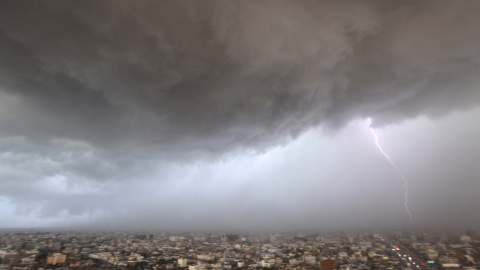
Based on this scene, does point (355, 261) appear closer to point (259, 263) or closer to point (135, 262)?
point (259, 263)

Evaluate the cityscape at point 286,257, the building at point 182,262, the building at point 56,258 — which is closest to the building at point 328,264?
the cityscape at point 286,257

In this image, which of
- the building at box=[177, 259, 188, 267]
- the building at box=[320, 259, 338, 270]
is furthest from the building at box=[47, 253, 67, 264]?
the building at box=[320, 259, 338, 270]

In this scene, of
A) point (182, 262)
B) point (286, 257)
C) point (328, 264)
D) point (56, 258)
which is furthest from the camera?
point (286, 257)

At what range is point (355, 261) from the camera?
45.3 ft

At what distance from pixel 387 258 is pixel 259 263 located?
8401mm

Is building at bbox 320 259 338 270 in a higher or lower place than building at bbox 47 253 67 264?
lower

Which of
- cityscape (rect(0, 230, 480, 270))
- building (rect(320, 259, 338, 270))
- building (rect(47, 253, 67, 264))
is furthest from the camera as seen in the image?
building (rect(47, 253, 67, 264))

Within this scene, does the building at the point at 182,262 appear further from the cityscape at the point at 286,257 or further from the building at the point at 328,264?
the building at the point at 328,264

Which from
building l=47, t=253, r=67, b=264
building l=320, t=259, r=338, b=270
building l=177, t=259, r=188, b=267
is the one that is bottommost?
building l=177, t=259, r=188, b=267

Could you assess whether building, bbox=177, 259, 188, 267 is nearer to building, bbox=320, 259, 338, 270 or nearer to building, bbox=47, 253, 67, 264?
building, bbox=47, 253, 67, 264

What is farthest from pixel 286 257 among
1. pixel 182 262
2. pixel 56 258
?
pixel 56 258

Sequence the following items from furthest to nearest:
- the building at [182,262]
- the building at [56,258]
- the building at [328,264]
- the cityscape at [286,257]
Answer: the building at [182,262], the building at [56,258], the building at [328,264], the cityscape at [286,257]

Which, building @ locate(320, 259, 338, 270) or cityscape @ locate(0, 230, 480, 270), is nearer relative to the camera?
cityscape @ locate(0, 230, 480, 270)

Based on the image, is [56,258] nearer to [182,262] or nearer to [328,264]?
[182,262]
